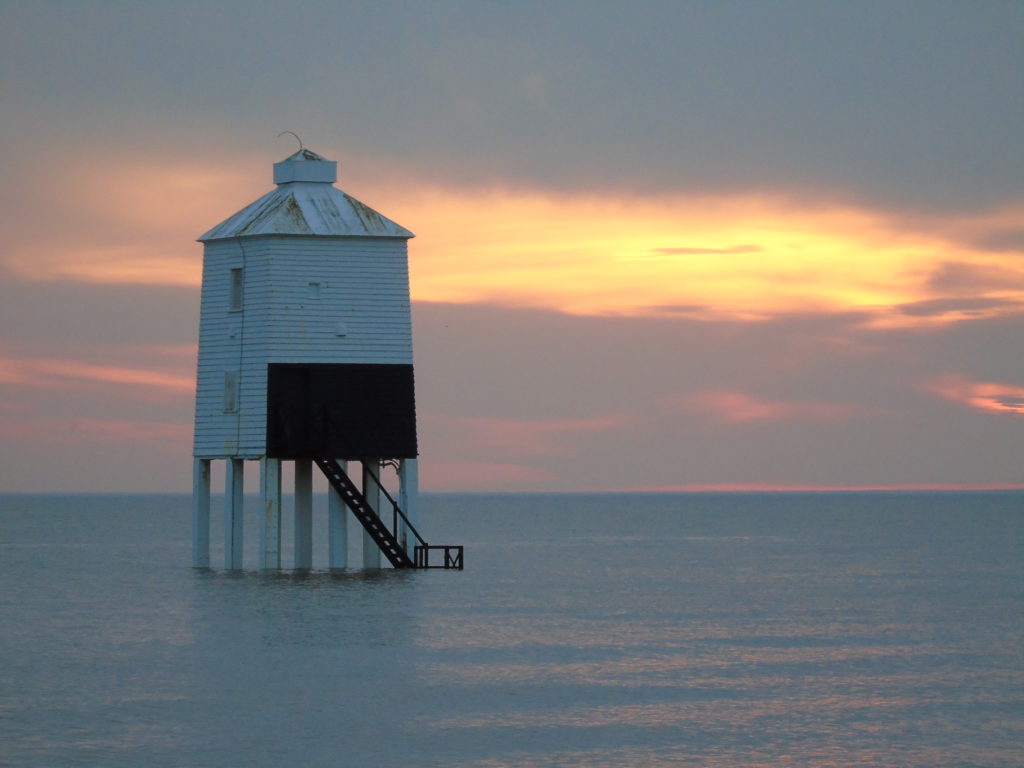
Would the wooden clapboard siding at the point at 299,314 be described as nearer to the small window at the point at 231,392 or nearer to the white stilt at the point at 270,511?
the small window at the point at 231,392

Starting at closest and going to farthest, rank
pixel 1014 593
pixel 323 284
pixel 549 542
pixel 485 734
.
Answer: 1. pixel 485 734
2. pixel 323 284
3. pixel 1014 593
4. pixel 549 542

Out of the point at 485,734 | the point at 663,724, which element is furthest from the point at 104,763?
the point at 663,724

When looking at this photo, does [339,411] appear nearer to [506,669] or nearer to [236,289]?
[236,289]

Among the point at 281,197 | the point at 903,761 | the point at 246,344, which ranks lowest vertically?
the point at 903,761

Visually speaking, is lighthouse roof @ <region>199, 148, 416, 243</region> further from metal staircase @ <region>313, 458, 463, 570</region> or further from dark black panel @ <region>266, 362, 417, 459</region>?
metal staircase @ <region>313, 458, 463, 570</region>

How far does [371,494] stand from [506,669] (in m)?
17.4

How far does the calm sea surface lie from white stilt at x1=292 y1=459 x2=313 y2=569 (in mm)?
720

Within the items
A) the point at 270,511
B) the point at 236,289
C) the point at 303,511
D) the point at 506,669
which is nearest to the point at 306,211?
the point at 236,289

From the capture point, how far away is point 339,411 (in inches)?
1977

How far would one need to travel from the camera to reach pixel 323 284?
49.8 m

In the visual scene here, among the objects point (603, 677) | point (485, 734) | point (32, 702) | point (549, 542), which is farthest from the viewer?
point (549, 542)

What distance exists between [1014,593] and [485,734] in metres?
36.5

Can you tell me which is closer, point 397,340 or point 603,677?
point 603,677

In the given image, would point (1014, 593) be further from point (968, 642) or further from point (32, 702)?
point (32, 702)
